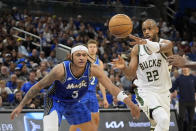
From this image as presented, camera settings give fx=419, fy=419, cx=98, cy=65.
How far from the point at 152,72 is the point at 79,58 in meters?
1.63

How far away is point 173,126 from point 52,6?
10762mm

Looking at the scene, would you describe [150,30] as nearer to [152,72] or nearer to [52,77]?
[152,72]

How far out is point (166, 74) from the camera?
24.6 feet

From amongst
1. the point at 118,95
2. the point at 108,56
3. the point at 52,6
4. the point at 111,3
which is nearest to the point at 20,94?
the point at 118,95

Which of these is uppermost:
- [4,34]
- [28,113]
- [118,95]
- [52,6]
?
[52,6]

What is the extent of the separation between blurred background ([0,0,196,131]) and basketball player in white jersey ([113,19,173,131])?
3.25m

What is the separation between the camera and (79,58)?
647 cm

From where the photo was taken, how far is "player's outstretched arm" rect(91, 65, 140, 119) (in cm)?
565

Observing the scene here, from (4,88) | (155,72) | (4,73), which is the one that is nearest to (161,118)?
(155,72)

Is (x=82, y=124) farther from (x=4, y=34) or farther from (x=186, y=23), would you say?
(x=186, y=23)

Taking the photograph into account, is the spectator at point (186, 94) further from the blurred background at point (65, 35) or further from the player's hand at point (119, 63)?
the player's hand at point (119, 63)

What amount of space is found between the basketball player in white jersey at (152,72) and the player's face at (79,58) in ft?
3.49

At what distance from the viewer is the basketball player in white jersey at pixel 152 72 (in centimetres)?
728

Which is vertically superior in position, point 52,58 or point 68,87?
point 52,58
